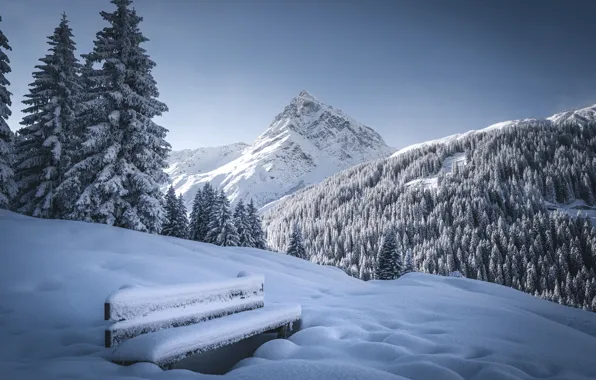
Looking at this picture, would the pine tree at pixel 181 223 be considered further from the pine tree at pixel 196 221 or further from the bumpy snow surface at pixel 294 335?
the bumpy snow surface at pixel 294 335

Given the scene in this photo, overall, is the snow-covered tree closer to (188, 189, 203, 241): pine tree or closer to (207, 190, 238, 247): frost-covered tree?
(188, 189, 203, 241): pine tree

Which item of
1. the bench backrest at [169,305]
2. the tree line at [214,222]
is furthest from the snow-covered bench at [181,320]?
the tree line at [214,222]

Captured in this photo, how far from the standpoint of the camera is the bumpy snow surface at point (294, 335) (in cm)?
308

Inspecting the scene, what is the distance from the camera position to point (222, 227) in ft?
119

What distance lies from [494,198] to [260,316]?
540 feet

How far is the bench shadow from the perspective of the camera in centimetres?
340

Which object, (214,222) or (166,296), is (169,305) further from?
(214,222)

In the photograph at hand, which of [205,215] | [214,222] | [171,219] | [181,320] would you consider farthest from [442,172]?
[181,320]

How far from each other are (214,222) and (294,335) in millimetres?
33991

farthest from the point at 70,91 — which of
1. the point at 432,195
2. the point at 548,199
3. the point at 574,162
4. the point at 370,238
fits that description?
the point at 574,162

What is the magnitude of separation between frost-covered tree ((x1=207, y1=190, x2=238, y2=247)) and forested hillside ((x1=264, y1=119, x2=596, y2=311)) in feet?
208

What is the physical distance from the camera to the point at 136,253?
766cm

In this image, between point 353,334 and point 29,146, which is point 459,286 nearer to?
point 353,334

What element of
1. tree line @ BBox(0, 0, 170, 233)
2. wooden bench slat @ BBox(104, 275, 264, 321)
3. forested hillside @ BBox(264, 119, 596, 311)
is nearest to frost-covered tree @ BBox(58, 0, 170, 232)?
tree line @ BBox(0, 0, 170, 233)
